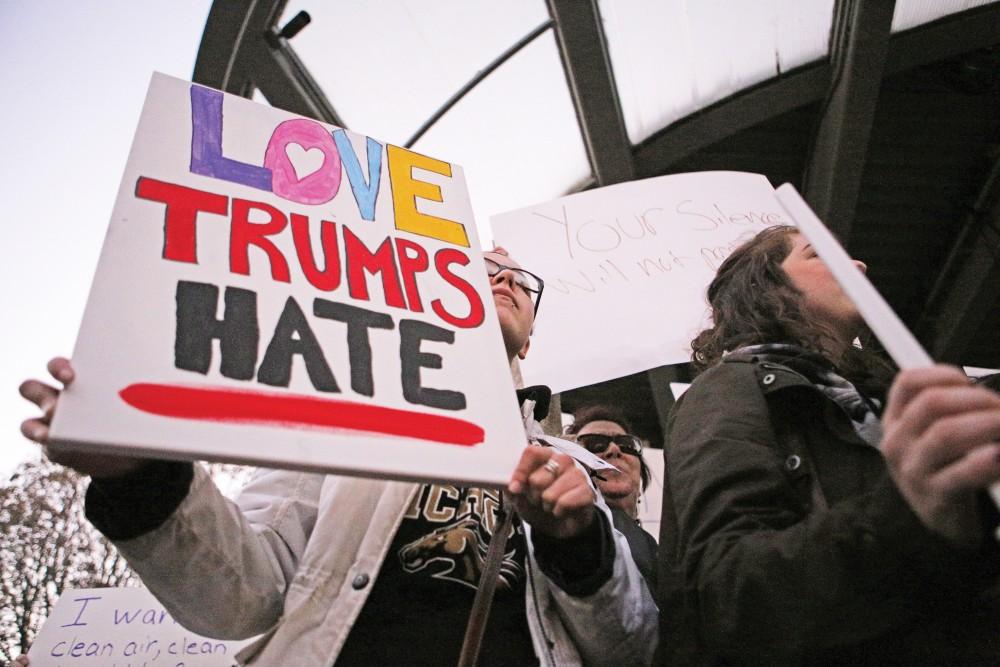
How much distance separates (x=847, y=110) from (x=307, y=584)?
3.67 m

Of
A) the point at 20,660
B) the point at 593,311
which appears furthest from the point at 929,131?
the point at 20,660

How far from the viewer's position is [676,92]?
3742 mm

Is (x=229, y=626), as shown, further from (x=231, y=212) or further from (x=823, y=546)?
(x=823, y=546)

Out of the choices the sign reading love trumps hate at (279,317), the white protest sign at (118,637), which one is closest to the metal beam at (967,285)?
the sign reading love trumps hate at (279,317)

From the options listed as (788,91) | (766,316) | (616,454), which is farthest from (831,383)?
(788,91)

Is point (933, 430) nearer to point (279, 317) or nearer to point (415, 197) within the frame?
point (279, 317)

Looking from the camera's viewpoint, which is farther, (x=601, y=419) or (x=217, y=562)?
(x=601, y=419)

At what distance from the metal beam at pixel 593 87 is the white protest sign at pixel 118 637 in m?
2.96

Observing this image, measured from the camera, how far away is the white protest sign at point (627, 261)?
2004mm

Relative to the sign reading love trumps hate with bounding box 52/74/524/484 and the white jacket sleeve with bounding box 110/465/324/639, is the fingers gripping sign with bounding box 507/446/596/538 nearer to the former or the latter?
the sign reading love trumps hate with bounding box 52/74/524/484

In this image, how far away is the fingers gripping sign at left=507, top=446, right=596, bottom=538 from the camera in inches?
31.6

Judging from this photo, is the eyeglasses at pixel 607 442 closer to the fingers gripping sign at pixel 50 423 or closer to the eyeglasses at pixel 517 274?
the eyeglasses at pixel 517 274

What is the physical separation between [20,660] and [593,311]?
227 cm

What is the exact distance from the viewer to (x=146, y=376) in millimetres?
693
